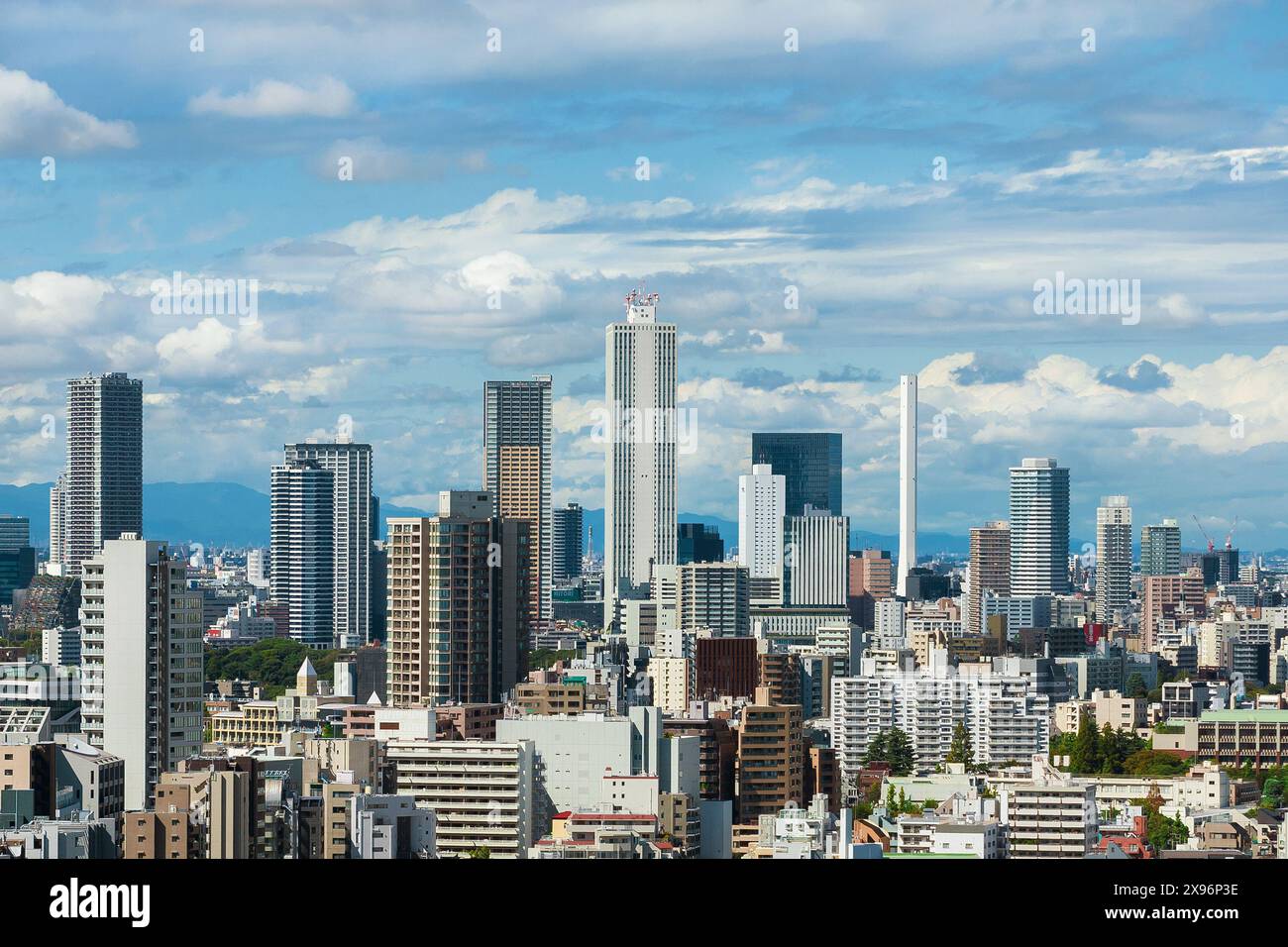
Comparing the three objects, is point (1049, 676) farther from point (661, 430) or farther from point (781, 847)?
point (661, 430)

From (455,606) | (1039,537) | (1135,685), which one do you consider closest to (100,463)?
(455,606)

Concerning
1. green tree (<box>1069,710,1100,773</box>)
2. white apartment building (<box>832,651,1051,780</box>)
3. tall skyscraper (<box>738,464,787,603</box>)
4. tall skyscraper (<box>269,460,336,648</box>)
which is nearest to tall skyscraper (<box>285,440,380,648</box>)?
tall skyscraper (<box>269,460,336,648</box>)

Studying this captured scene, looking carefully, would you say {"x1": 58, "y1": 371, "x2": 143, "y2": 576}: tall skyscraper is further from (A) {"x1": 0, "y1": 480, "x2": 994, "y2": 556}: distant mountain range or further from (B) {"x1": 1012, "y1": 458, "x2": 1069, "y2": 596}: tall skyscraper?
(B) {"x1": 1012, "y1": 458, "x2": 1069, "y2": 596}: tall skyscraper

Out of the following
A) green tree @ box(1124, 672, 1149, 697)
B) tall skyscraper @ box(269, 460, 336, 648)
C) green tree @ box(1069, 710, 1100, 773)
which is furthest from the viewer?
tall skyscraper @ box(269, 460, 336, 648)

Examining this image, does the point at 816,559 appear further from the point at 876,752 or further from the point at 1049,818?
the point at 1049,818

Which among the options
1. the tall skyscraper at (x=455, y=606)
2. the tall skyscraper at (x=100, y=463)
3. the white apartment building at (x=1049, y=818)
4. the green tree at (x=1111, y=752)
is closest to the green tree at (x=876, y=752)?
the green tree at (x=1111, y=752)

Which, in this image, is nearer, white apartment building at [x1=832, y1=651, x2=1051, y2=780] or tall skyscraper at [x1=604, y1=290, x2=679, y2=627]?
white apartment building at [x1=832, y1=651, x2=1051, y2=780]
